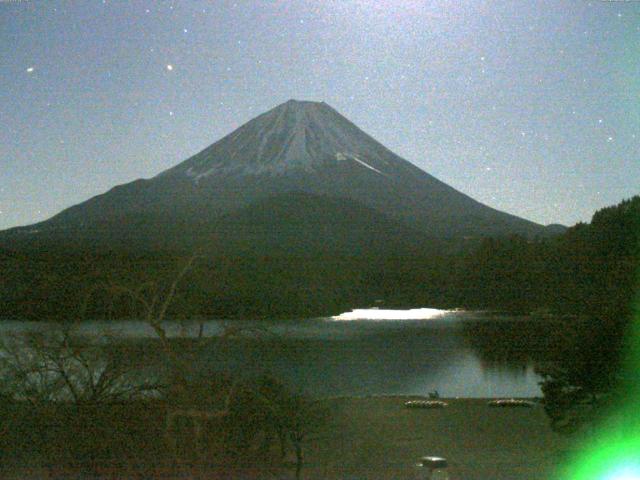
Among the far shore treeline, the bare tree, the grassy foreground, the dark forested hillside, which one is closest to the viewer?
the grassy foreground

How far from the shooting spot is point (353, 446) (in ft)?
32.1

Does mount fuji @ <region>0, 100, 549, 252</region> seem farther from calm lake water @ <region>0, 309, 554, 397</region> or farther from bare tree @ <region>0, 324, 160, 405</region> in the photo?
bare tree @ <region>0, 324, 160, 405</region>

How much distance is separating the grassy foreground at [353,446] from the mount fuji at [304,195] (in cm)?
2331

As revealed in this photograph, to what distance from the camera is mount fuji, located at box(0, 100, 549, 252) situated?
48.3 meters

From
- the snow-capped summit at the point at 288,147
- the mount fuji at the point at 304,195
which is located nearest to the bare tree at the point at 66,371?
the mount fuji at the point at 304,195

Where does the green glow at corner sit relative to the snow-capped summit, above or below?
below

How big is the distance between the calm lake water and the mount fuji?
9582 mm

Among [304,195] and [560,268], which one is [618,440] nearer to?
[560,268]

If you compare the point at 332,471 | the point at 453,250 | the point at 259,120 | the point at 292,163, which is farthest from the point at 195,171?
the point at 332,471

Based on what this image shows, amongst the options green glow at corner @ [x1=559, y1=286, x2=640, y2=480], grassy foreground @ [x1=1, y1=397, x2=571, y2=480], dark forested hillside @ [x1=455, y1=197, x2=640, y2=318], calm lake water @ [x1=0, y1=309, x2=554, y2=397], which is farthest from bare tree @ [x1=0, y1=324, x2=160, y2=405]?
dark forested hillside @ [x1=455, y1=197, x2=640, y2=318]

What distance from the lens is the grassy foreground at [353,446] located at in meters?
6.25

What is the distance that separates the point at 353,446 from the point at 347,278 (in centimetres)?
2872

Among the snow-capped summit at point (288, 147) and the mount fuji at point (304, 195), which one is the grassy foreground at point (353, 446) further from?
the snow-capped summit at point (288, 147)

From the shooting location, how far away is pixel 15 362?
666cm
